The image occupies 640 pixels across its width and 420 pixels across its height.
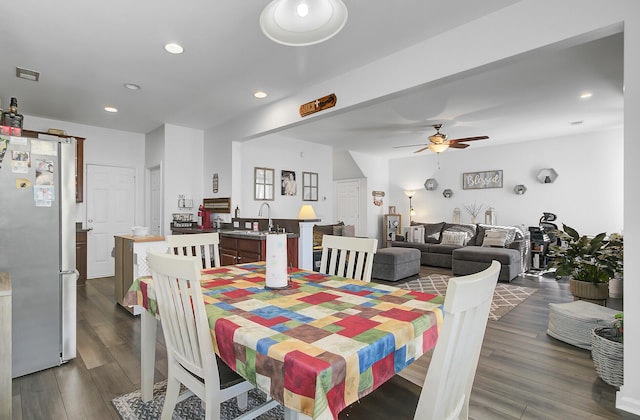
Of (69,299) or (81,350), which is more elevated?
(69,299)

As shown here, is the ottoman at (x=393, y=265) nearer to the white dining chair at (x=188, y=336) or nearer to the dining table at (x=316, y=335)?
the dining table at (x=316, y=335)

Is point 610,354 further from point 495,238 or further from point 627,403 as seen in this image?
point 495,238

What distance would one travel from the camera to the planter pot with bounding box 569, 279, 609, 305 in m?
3.21

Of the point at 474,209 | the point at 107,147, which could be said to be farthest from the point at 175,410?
the point at 474,209

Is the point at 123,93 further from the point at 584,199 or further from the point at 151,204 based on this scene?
the point at 584,199

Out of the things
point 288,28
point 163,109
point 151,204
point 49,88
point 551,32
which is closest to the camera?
point 288,28

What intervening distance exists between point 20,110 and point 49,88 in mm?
1321

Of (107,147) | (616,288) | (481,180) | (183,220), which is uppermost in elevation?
(107,147)

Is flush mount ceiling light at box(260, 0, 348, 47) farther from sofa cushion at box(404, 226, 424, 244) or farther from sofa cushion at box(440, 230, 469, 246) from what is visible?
sofa cushion at box(404, 226, 424, 244)

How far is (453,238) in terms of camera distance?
6672 millimetres

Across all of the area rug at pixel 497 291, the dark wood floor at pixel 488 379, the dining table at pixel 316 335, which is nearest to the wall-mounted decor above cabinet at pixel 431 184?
the area rug at pixel 497 291

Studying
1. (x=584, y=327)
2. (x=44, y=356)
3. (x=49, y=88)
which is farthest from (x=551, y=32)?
(x=49, y=88)

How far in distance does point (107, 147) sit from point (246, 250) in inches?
141

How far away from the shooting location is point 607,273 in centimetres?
313
